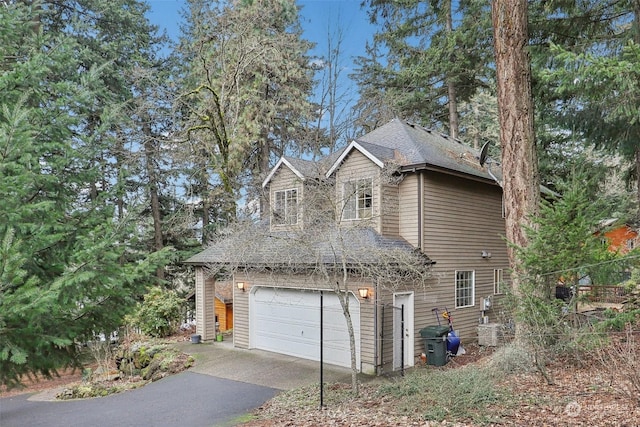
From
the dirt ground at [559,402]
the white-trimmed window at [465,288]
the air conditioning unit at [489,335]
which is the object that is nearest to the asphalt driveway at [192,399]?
the dirt ground at [559,402]

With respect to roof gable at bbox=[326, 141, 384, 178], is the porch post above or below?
below

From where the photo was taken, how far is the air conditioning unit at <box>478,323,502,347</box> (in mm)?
12336

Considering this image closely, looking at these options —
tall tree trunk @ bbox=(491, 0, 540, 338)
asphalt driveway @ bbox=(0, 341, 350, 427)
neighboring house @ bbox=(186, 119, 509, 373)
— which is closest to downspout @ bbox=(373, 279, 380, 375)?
neighboring house @ bbox=(186, 119, 509, 373)

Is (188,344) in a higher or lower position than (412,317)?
lower

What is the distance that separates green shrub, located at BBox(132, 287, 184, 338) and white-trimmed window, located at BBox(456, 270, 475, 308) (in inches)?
390

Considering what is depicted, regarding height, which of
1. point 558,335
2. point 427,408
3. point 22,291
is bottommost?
point 427,408

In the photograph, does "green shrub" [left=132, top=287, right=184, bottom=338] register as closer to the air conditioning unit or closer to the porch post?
the porch post

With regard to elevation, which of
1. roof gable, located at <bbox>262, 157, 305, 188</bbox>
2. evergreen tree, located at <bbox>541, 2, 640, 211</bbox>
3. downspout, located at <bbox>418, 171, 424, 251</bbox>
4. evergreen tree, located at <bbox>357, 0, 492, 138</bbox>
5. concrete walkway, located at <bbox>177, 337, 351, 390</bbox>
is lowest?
concrete walkway, located at <bbox>177, 337, 351, 390</bbox>

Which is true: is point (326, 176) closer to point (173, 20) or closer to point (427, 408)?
point (427, 408)

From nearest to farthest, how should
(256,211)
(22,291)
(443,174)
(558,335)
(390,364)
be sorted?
(22,291), (558,335), (390,364), (443,174), (256,211)

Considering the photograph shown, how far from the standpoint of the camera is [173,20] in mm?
21109

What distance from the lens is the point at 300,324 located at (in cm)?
1238

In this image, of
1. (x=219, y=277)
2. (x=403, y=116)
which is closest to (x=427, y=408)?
(x=219, y=277)

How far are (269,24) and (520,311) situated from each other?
52.8ft
